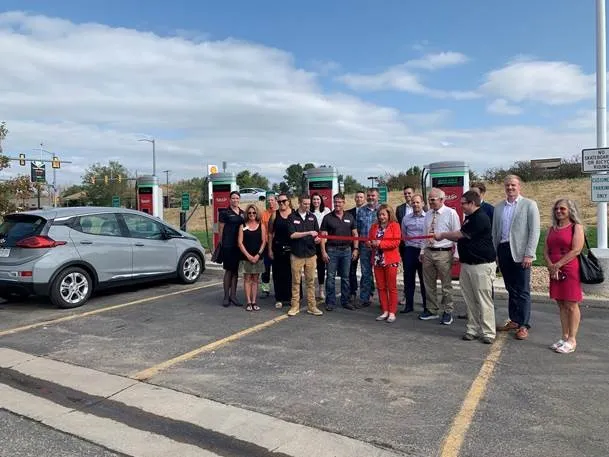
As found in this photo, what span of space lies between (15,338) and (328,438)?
4534 millimetres

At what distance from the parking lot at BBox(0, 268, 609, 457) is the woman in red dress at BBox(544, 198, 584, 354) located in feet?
1.11

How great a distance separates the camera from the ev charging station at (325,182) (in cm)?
1069

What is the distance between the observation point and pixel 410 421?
3.78 metres

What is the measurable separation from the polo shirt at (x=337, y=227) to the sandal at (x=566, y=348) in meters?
3.04

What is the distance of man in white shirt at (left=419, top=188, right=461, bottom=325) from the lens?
6.44 meters

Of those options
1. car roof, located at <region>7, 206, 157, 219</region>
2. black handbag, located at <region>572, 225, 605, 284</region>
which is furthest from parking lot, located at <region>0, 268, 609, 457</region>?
car roof, located at <region>7, 206, 157, 219</region>

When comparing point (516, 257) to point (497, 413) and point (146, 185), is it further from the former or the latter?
point (146, 185)

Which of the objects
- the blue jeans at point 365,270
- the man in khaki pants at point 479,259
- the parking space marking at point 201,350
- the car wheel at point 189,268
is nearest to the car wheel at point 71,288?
the car wheel at point 189,268

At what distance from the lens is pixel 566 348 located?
5.37 m

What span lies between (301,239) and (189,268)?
3573mm

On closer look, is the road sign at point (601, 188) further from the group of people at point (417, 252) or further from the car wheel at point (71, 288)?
the car wheel at point (71, 288)

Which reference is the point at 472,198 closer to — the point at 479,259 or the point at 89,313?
the point at 479,259

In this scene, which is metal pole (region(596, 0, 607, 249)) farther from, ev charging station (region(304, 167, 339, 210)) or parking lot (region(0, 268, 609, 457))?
ev charging station (region(304, 167, 339, 210))

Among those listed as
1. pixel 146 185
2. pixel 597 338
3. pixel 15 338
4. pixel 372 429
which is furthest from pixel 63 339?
pixel 146 185
